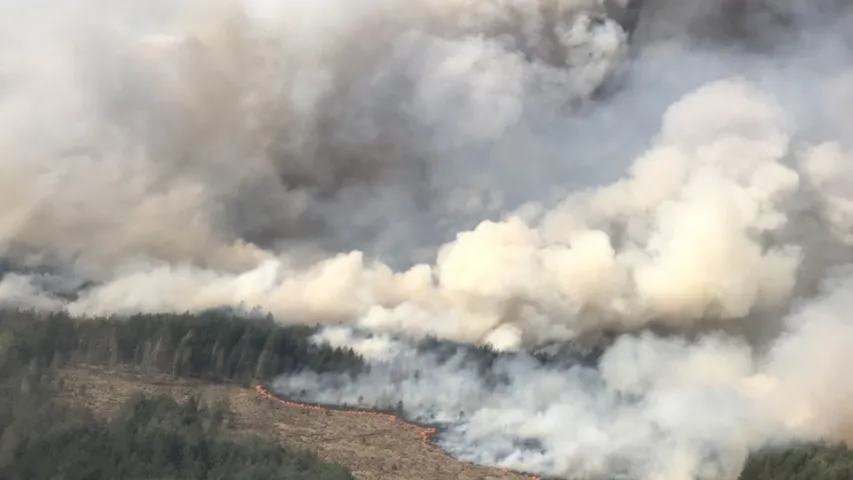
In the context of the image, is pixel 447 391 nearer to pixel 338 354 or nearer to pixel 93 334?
pixel 338 354


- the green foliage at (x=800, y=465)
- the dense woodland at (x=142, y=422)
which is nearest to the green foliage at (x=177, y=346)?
the dense woodland at (x=142, y=422)

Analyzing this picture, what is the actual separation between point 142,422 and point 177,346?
31.4 metres

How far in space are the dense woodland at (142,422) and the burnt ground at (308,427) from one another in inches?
90.7

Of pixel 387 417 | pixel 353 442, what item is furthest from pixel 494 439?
pixel 353 442

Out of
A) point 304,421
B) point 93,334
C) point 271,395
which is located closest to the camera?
point 93,334

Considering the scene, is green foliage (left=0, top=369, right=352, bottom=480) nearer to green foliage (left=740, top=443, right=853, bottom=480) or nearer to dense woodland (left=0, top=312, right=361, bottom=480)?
dense woodland (left=0, top=312, right=361, bottom=480)

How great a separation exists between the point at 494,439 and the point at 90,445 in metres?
60.8

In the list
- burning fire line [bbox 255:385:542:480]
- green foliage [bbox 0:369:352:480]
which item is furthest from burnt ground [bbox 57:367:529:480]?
green foliage [bbox 0:369:352:480]

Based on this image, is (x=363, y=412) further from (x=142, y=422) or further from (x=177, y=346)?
(x=142, y=422)

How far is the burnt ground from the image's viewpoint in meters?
70.9

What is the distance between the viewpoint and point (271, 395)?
99938 millimetres

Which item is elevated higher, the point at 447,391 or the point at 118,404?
the point at 447,391

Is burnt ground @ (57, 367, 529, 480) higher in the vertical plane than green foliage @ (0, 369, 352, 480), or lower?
higher

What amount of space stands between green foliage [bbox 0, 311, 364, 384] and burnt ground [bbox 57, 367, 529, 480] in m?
2.79
